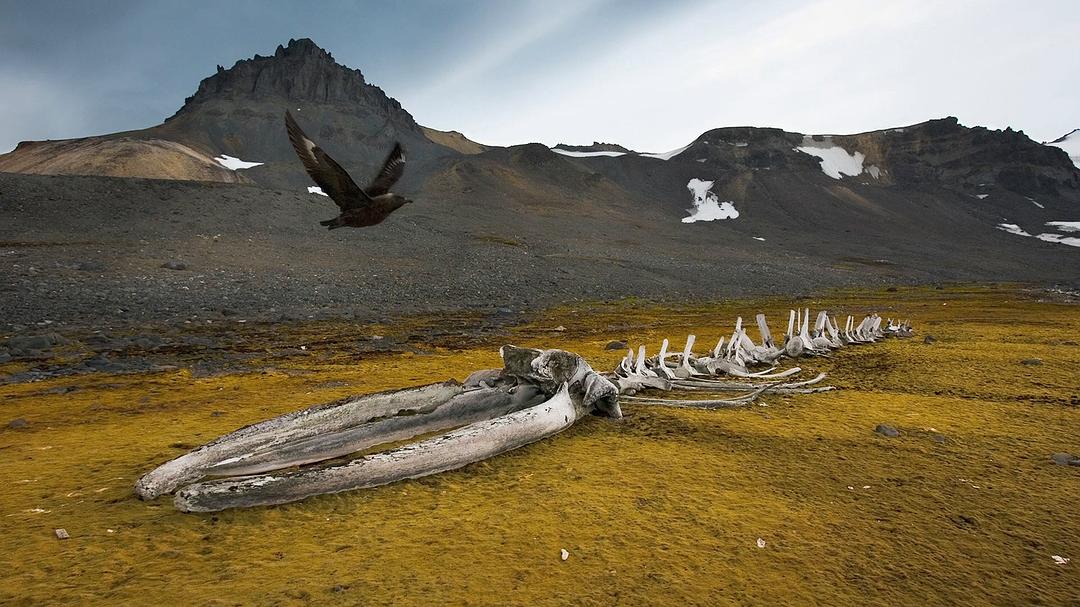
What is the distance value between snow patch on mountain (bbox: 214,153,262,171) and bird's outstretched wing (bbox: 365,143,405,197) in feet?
190

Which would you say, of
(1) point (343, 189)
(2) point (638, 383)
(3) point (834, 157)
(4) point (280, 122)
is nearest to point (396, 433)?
(1) point (343, 189)

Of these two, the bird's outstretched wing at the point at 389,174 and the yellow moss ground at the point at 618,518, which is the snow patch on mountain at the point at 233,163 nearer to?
the bird's outstretched wing at the point at 389,174

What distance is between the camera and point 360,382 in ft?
27.1

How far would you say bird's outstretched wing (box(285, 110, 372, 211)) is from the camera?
528cm

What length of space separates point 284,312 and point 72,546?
1544 cm

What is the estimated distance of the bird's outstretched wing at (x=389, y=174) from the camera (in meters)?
6.14

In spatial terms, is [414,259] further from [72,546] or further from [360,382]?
[72,546]

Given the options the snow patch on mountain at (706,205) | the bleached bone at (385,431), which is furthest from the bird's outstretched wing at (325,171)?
the snow patch on mountain at (706,205)

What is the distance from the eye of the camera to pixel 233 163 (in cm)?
6025

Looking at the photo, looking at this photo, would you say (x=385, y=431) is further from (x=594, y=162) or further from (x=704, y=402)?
(x=594, y=162)

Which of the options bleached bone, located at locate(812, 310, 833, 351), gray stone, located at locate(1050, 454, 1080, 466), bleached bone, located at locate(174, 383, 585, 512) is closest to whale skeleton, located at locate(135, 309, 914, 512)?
bleached bone, located at locate(174, 383, 585, 512)

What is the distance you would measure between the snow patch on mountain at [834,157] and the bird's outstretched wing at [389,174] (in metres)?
96.1

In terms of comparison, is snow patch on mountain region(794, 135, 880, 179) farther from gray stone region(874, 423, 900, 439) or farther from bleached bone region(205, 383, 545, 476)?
bleached bone region(205, 383, 545, 476)

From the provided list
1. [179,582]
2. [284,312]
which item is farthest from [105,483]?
[284,312]
